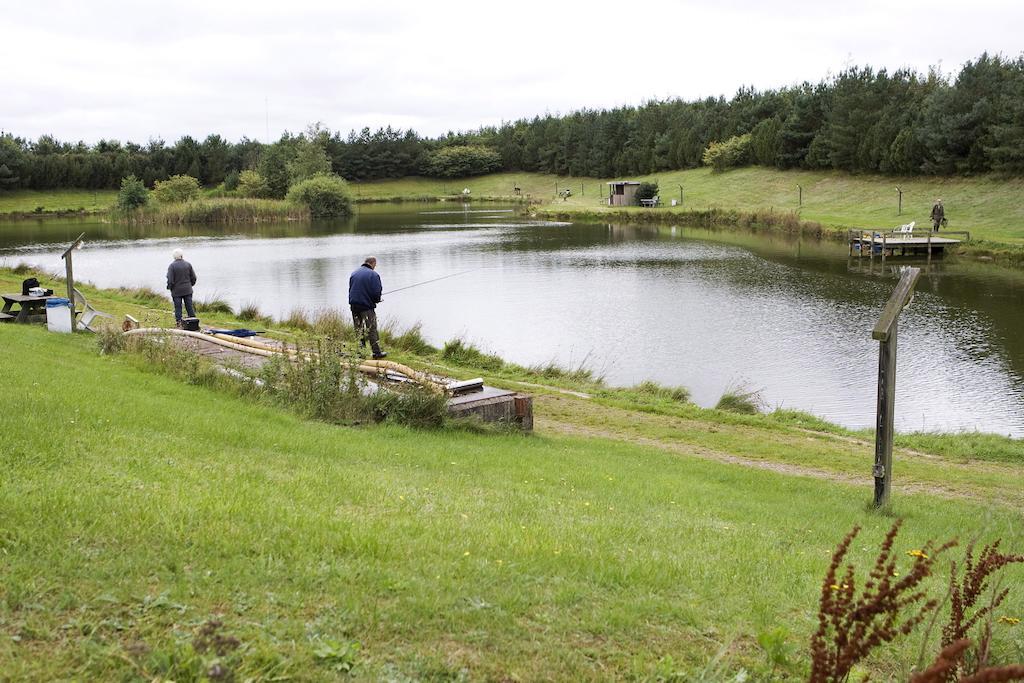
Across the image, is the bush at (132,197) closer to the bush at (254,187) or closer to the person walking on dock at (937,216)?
the bush at (254,187)

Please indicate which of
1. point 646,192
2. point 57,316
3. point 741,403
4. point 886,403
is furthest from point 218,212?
point 886,403

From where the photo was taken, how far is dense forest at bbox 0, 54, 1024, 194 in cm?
5747

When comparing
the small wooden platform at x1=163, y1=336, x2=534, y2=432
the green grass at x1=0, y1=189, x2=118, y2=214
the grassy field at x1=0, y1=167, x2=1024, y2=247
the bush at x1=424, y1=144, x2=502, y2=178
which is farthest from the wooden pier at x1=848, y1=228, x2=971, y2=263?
the bush at x1=424, y1=144, x2=502, y2=178

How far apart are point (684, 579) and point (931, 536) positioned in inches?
141

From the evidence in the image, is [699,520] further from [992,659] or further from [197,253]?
[197,253]

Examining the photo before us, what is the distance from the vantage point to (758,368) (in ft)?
65.0

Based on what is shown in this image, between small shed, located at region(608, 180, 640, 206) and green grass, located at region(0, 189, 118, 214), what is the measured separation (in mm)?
49596

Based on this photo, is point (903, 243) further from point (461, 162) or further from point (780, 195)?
point (461, 162)

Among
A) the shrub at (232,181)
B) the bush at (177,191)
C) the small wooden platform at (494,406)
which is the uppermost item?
the shrub at (232,181)

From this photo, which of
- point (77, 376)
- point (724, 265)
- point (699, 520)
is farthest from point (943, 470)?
point (724, 265)

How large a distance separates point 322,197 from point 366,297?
216ft

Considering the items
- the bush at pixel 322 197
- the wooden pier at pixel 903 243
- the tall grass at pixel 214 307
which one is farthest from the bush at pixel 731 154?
the tall grass at pixel 214 307

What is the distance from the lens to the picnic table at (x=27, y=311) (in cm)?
1706

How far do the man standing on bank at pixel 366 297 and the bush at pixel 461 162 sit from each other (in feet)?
330
